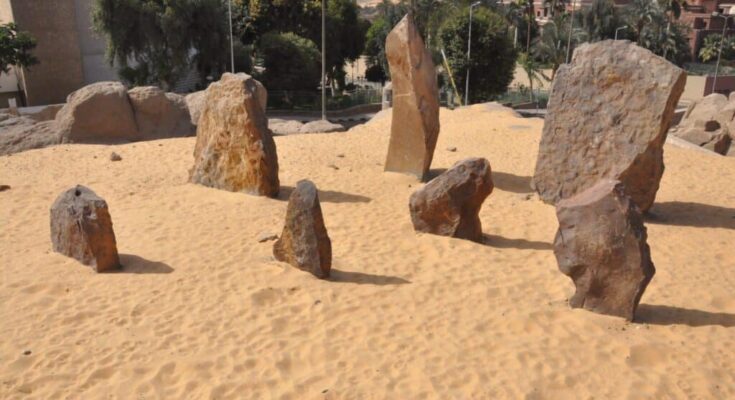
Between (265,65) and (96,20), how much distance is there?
9.19 m

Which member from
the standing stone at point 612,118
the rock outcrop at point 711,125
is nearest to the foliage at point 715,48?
the rock outcrop at point 711,125

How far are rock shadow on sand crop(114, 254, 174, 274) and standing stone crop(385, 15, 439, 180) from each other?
539 cm

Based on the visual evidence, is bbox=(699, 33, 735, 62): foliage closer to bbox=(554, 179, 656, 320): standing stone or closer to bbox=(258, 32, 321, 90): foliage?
bbox=(258, 32, 321, 90): foliage

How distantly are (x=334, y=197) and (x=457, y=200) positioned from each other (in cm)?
277

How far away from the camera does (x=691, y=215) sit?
34.2 ft

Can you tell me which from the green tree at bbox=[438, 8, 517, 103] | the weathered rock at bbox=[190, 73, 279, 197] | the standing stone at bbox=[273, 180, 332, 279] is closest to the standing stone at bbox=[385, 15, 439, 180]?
the weathered rock at bbox=[190, 73, 279, 197]

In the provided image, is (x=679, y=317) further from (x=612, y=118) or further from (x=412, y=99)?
(x=412, y=99)

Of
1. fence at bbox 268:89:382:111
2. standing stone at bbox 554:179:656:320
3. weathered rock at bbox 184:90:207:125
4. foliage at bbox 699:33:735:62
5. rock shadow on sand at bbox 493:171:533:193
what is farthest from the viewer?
foliage at bbox 699:33:735:62

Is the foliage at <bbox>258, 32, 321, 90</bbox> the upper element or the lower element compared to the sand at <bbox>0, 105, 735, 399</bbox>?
upper

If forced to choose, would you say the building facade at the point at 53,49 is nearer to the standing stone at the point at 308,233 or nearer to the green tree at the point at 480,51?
the green tree at the point at 480,51

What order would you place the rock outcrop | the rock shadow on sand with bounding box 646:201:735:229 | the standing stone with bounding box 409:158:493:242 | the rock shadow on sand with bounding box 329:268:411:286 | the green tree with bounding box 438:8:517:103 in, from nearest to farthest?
the rock shadow on sand with bounding box 329:268:411:286 → the standing stone with bounding box 409:158:493:242 → the rock shadow on sand with bounding box 646:201:735:229 → the rock outcrop → the green tree with bounding box 438:8:517:103

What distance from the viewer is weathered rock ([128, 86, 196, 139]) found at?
53.9 ft

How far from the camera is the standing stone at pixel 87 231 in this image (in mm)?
7762

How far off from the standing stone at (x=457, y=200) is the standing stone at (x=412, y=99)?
2.82 metres
